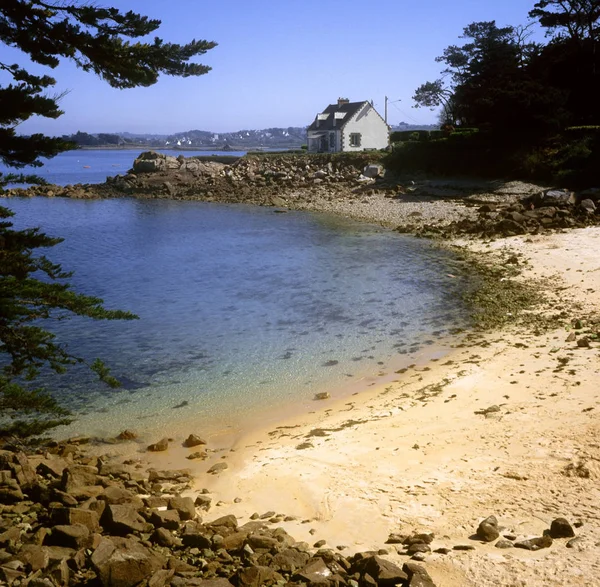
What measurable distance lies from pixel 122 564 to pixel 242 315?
15.3m

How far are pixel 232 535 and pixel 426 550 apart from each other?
239cm

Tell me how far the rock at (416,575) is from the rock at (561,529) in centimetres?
185

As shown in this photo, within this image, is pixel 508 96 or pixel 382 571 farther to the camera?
pixel 508 96

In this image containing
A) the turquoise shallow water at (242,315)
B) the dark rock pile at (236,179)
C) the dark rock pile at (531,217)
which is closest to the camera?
the turquoise shallow water at (242,315)

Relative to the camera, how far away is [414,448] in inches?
435

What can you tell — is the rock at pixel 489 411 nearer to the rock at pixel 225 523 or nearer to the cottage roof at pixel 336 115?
the rock at pixel 225 523

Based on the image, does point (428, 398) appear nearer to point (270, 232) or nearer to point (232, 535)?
point (232, 535)

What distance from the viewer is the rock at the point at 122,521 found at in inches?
305

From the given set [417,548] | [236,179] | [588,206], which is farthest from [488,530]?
[236,179]

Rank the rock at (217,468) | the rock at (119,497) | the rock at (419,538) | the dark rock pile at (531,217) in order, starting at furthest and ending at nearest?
1. the dark rock pile at (531,217)
2. the rock at (217,468)
3. the rock at (119,497)
4. the rock at (419,538)

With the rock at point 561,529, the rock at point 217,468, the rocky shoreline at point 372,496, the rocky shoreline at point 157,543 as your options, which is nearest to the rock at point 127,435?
the rocky shoreline at point 372,496

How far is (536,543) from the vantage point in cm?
754

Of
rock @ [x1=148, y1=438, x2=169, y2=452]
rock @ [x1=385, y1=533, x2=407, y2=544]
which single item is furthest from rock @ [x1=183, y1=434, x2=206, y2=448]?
rock @ [x1=385, y1=533, x2=407, y2=544]

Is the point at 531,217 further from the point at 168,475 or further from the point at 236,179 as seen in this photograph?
the point at 236,179
